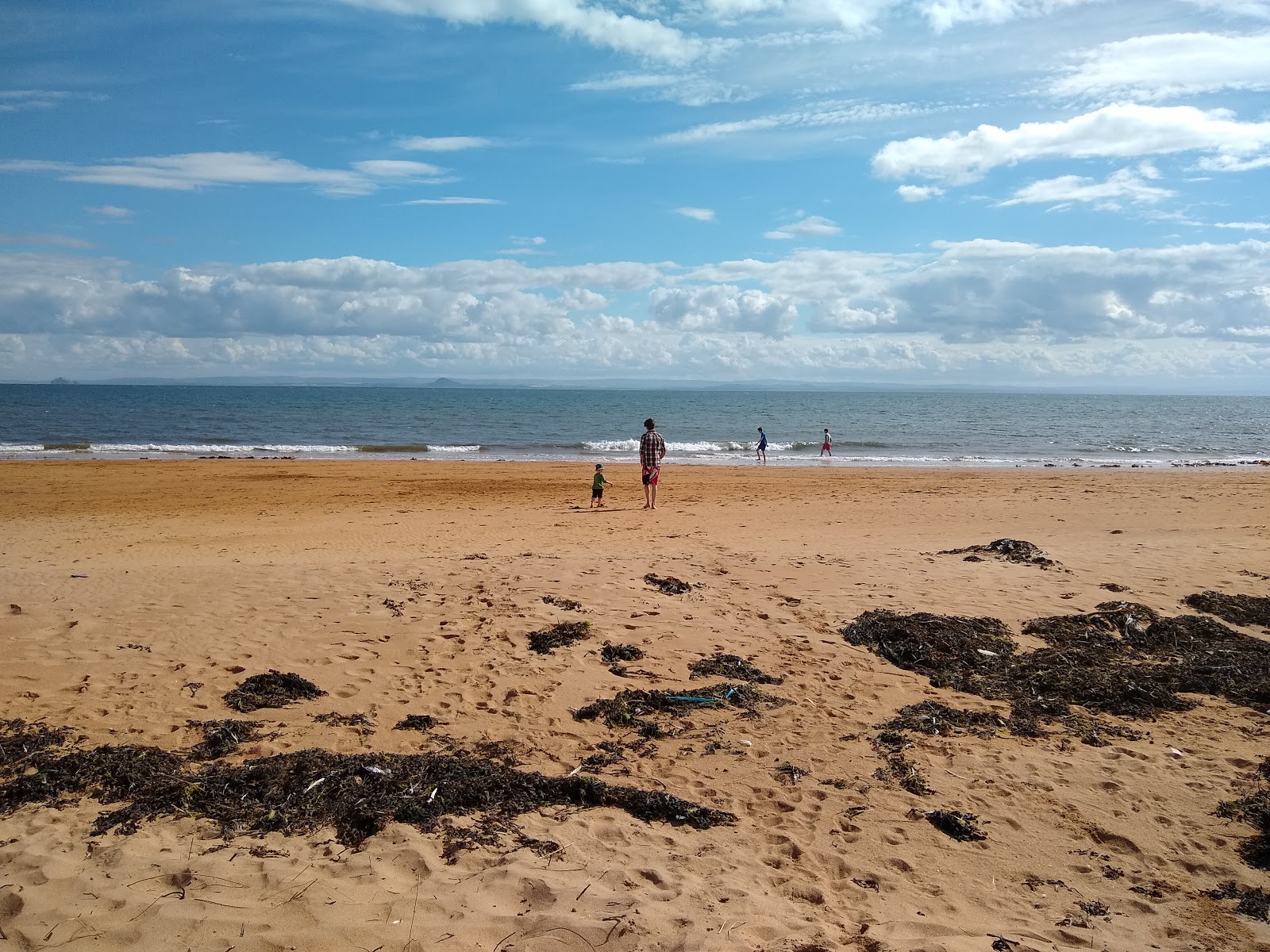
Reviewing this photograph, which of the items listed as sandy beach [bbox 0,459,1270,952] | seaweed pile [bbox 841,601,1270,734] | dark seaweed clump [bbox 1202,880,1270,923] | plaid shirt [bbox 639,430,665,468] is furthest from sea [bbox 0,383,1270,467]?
dark seaweed clump [bbox 1202,880,1270,923]

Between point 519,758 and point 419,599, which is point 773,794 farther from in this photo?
point 419,599

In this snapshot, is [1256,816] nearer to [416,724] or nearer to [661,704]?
[661,704]

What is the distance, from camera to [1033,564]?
1007 cm

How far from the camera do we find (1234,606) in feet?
26.7

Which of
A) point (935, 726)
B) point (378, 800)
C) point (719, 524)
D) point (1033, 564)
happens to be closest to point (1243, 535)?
point (1033, 564)

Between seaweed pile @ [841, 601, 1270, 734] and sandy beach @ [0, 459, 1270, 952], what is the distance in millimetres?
236

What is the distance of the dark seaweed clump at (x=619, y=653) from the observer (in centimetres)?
678

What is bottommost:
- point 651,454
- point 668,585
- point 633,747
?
point 633,747

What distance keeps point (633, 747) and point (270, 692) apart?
111 inches

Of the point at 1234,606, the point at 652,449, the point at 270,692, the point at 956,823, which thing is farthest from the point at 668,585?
the point at 652,449

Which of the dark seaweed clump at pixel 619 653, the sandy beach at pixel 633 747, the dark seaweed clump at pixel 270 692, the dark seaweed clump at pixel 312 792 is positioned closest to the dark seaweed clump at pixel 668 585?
the sandy beach at pixel 633 747

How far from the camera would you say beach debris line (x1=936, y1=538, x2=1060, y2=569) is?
33.2 ft

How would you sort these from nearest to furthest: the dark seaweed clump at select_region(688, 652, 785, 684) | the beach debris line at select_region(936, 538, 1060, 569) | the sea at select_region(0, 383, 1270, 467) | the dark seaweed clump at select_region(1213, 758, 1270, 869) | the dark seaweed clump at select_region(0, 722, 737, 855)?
1. the dark seaweed clump at select_region(1213, 758, 1270, 869)
2. the dark seaweed clump at select_region(0, 722, 737, 855)
3. the dark seaweed clump at select_region(688, 652, 785, 684)
4. the beach debris line at select_region(936, 538, 1060, 569)
5. the sea at select_region(0, 383, 1270, 467)

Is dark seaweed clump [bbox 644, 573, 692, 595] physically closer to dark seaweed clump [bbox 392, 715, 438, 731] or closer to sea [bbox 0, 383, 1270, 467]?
dark seaweed clump [bbox 392, 715, 438, 731]
